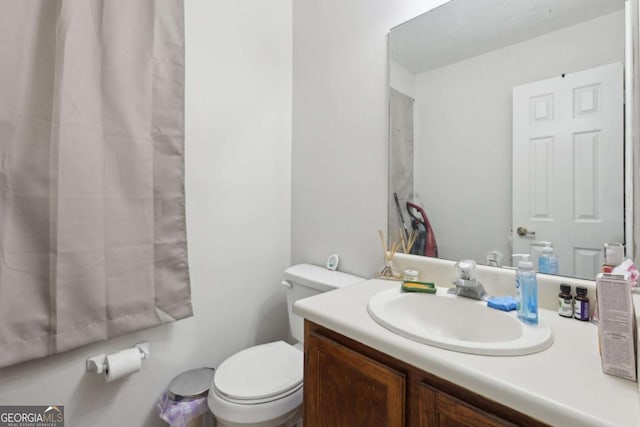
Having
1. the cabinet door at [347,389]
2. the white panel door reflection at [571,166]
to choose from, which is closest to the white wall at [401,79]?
the white panel door reflection at [571,166]

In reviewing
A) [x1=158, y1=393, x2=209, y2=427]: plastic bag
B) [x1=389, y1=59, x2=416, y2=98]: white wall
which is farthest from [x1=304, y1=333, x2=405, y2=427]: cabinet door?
[x1=389, y1=59, x2=416, y2=98]: white wall

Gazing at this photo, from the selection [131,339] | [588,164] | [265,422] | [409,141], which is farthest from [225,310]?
[588,164]

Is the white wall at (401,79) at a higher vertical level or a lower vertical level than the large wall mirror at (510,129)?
higher

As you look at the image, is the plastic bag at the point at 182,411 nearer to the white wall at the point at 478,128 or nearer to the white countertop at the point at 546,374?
the white countertop at the point at 546,374

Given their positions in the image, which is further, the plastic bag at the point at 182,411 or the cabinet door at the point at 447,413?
the plastic bag at the point at 182,411

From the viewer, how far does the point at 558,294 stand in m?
0.86

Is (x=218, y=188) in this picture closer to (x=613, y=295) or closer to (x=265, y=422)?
(x=265, y=422)

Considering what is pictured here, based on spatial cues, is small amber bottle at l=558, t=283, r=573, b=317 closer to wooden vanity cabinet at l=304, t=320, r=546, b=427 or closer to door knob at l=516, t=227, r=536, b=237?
door knob at l=516, t=227, r=536, b=237

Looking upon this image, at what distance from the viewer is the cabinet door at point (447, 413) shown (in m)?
0.54

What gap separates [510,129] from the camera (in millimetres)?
991

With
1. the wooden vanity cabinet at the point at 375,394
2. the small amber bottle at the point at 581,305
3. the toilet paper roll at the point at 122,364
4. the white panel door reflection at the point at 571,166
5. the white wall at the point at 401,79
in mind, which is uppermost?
the white wall at the point at 401,79

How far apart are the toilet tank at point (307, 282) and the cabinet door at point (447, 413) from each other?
2.14ft

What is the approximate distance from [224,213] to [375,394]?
1059mm

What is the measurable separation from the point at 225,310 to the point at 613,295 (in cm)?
143
